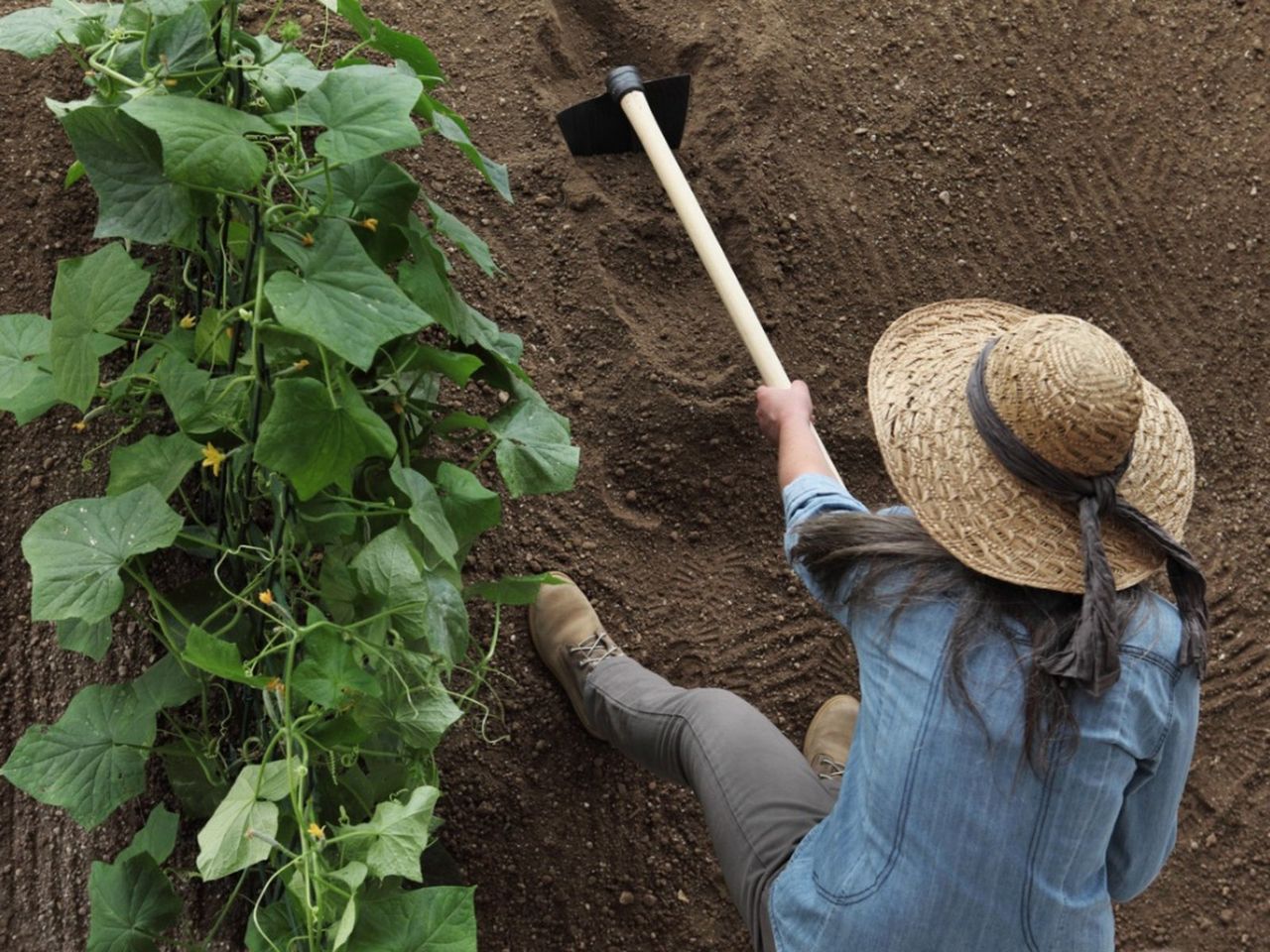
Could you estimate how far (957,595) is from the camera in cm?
119

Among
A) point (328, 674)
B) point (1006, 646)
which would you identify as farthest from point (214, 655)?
point (1006, 646)

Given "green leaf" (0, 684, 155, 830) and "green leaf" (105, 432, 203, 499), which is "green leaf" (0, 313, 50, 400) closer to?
"green leaf" (105, 432, 203, 499)

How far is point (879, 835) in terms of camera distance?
4.17 ft

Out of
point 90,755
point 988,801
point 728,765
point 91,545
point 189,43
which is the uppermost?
point 189,43

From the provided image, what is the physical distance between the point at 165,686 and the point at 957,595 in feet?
2.90

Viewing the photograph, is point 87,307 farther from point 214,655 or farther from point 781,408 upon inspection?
point 781,408

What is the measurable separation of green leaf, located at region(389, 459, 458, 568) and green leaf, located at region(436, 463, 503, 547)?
47 millimetres

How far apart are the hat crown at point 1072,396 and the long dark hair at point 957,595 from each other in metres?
0.14

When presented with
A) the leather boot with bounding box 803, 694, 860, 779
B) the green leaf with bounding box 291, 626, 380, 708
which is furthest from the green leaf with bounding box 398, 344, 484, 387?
the leather boot with bounding box 803, 694, 860, 779

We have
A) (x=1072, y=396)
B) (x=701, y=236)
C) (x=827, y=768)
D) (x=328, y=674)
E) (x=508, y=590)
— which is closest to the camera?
(x=1072, y=396)

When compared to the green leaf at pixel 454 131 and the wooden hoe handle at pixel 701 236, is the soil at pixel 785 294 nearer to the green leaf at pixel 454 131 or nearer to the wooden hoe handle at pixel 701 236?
the wooden hoe handle at pixel 701 236

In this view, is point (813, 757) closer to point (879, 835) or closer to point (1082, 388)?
point (879, 835)

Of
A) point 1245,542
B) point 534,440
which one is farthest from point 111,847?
point 1245,542

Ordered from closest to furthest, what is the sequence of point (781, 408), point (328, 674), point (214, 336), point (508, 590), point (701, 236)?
1. point (328, 674)
2. point (214, 336)
3. point (508, 590)
4. point (781, 408)
5. point (701, 236)
